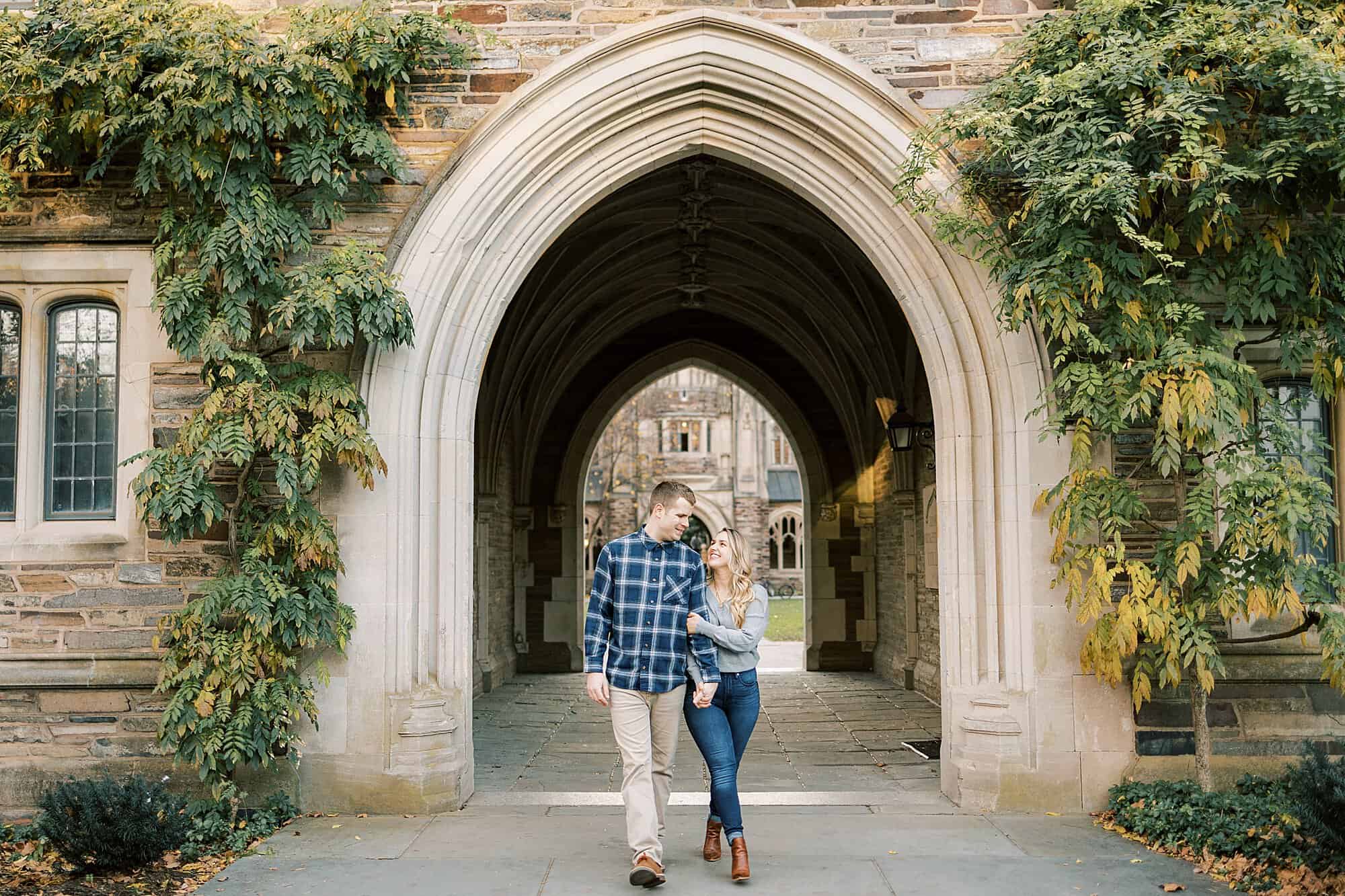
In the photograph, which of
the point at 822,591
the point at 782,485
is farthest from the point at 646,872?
the point at 782,485

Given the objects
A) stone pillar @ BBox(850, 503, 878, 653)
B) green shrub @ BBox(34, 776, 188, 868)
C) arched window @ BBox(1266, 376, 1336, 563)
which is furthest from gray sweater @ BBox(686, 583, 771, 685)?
stone pillar @ BBox(850, 503, 878, 653)

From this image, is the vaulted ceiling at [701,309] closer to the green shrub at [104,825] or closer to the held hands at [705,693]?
the held hands at [705,693]

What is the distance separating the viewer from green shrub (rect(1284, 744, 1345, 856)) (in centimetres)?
435

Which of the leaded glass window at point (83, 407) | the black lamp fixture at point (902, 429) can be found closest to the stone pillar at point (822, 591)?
the black lamp fixture at point (902, 429)

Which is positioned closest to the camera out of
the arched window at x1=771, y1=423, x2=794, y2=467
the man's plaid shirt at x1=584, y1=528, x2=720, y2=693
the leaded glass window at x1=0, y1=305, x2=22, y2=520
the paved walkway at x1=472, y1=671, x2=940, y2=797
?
the man's plaid shirt at x1=584, y1=528, x2=720, y2=693

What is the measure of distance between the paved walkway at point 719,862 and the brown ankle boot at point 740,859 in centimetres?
6

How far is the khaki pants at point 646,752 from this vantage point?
451 centimetres

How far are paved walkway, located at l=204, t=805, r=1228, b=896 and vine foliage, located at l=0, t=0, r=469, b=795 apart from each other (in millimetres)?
897

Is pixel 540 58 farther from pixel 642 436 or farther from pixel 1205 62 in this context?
pixel 642 436

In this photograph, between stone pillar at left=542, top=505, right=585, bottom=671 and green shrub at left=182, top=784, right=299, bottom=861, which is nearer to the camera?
green shrub at left=182, top=784, right=299, bottom=861

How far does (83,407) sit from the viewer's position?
6.52 metres

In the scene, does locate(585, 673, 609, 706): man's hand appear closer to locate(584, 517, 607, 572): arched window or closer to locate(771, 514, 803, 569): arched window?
locate(584, 517, 607, 572): arched window

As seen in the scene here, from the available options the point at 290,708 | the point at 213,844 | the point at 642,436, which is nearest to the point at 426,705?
the point at 290,708

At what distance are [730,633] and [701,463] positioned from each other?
3399cm
